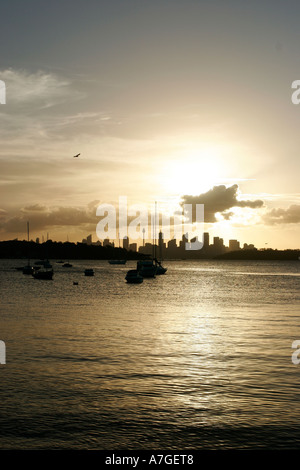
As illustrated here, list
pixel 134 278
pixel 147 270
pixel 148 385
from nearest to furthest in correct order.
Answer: pixel 148 385 → pixel 134 278 → pixel 147 270

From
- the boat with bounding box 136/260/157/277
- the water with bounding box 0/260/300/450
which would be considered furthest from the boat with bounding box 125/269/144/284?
the water with bounding box 0/260/300/450

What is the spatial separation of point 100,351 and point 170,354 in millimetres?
5228

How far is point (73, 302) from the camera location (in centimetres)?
7981

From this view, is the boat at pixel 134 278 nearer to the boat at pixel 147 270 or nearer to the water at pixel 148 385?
the boat at pixel 147 270

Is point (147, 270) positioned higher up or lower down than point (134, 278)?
higher up

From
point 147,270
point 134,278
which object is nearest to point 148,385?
point 134,278

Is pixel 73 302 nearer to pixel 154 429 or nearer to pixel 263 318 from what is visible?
pixel 263 318

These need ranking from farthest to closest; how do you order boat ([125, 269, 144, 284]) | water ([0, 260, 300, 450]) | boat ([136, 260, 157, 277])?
boat ([136, 260, 157, 277])
boat ([125, 269, 144, 284])
water ([0, 260, 300, 450])

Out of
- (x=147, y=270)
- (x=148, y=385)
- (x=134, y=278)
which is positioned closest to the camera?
(x=148, y=385)

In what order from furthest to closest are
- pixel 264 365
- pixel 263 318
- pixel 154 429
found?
pixel 263 318, pixel 264 365, pixel 154 429

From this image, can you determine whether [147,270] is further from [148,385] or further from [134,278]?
[148,385]

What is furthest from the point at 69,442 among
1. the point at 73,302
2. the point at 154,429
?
the point at 73,302

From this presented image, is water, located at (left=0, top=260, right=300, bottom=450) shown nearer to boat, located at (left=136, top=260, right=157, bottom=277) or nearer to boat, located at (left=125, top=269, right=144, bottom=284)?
boat, located at (left=125, top=269, right=144, bottom=284)
